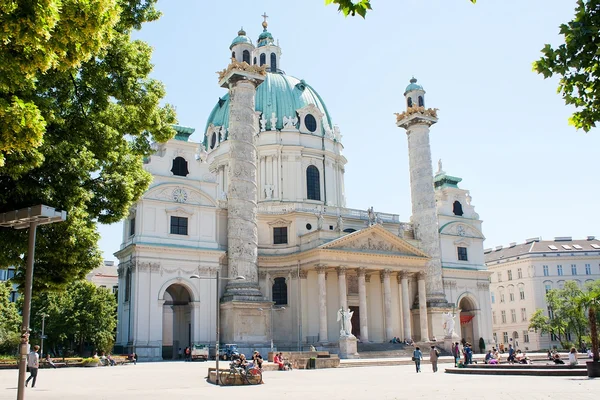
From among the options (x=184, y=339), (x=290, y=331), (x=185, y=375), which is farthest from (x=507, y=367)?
(x=184, y=339)

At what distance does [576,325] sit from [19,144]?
7139 cm

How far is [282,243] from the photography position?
2264 inches

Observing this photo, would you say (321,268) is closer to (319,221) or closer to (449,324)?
(319,221)

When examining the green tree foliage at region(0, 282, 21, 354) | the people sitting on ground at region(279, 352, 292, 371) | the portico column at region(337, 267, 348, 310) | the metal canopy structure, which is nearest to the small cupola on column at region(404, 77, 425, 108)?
the portico column at region(337, 267, 348, 310)

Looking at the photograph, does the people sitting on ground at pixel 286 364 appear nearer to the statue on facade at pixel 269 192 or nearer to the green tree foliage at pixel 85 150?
the green tree foliage at pixel 85 150

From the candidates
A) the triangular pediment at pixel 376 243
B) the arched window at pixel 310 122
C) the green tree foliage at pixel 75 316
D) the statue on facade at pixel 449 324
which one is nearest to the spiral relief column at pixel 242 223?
the triangular pediment at pixel 376 243

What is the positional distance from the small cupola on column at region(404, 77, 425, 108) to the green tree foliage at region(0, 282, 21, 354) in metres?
42.4

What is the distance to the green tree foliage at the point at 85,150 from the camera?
15852 mm

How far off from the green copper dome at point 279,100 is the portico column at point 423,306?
19.2 metres

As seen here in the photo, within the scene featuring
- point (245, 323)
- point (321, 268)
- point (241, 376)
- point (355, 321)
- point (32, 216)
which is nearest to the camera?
point (32, 216)

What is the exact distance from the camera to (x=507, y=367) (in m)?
29.1

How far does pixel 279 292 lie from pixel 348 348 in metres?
10.4

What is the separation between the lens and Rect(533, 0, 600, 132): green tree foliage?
977cm

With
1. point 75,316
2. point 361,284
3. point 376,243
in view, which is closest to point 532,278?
point 376,243
